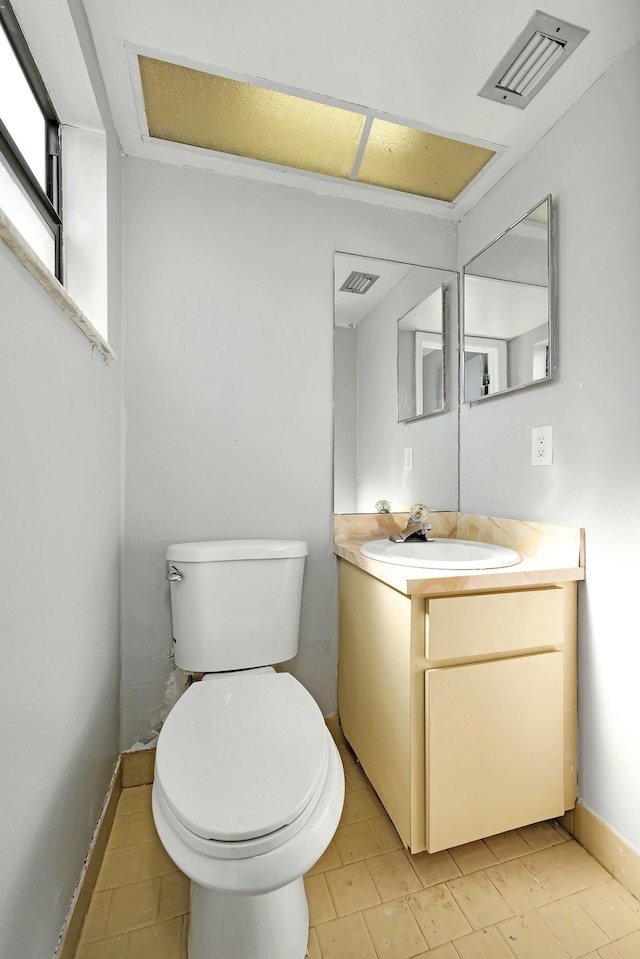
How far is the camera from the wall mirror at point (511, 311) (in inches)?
52.7

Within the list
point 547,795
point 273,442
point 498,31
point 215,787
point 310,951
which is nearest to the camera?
point 215,787

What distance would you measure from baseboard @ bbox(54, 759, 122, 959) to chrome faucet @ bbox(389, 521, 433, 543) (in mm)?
1150

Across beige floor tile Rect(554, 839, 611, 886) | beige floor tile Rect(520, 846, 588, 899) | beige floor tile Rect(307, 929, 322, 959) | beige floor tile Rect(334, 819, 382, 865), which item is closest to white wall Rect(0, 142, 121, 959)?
beige floor tile Rect(307, 929, 322, 959)

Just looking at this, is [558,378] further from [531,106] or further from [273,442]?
[273,442]

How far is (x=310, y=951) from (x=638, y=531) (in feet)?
3.93

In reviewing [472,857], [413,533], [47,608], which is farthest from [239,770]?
[413,533]

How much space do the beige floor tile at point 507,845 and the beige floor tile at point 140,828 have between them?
3.12 feet

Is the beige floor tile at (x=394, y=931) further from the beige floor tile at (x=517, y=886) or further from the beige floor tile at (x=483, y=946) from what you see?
the beige floor tile at (x=517, y=886)

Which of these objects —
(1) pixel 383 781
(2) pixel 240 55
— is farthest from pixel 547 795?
(2) pixel 240 55

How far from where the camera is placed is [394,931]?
986 millimetres

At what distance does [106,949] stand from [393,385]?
68.5 inches

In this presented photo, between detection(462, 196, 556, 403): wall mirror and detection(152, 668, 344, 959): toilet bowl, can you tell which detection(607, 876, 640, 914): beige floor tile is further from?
detection(462, 196, 556, 403): wall mirror

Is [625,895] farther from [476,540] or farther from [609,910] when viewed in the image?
[476,540]

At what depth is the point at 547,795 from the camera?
1.19 meters
